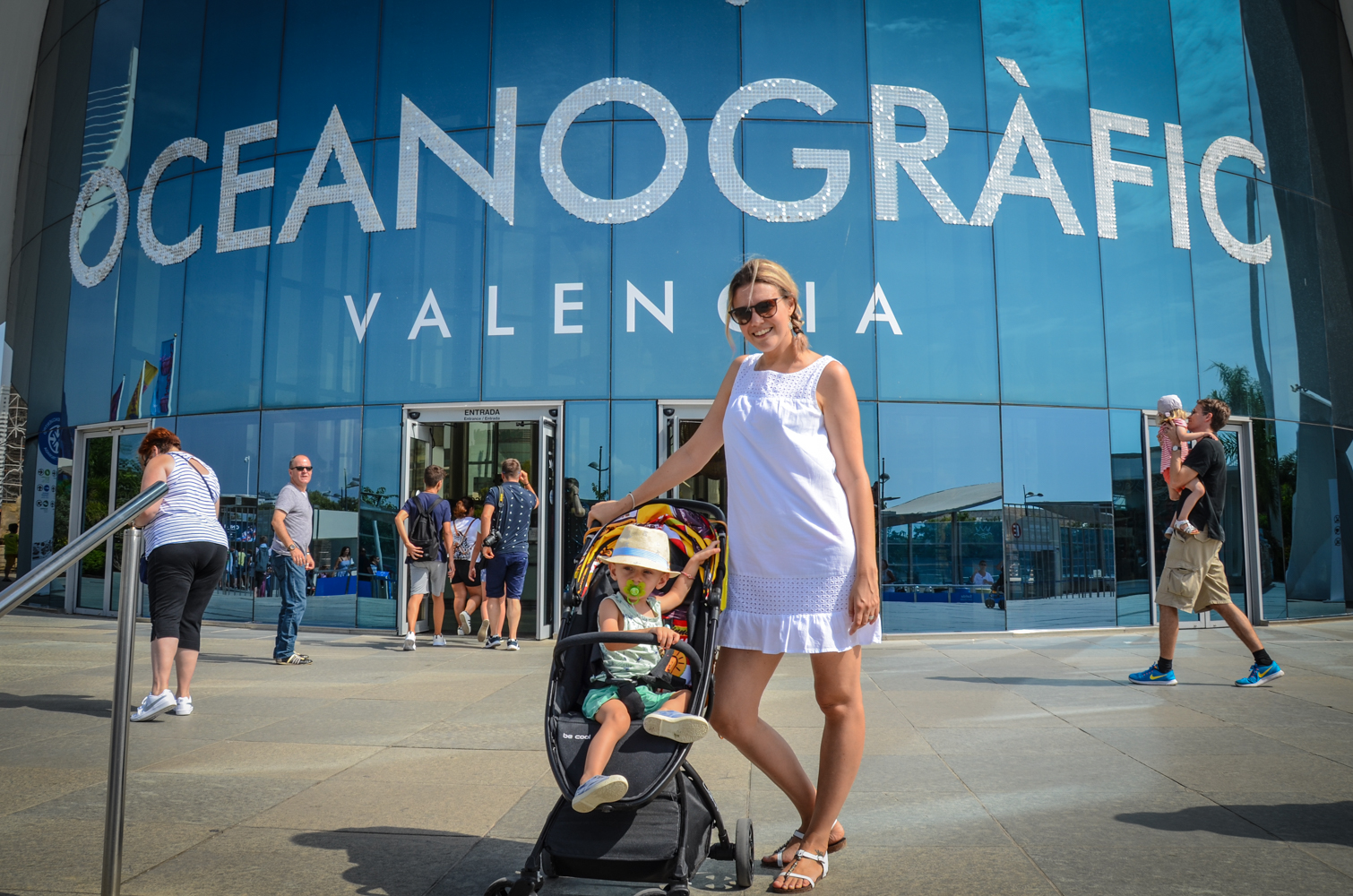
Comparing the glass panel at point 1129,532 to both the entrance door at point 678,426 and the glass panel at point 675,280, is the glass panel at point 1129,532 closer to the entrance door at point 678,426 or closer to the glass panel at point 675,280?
the entrance door at point 678,426

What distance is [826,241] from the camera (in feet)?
35.8

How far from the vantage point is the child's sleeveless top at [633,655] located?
2781 mm

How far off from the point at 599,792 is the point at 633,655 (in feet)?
1.54

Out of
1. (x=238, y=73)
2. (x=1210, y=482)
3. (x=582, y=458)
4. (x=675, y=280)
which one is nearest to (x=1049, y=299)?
(x=675, y=280)

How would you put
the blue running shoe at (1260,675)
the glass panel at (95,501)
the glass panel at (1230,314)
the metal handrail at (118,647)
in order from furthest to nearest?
the glass panel at (95,501)
the glass panel at (1230,314)
the blue running shoe at (1260,675)
the metal handrail at (118,647)

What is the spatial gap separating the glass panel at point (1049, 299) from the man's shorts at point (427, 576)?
7201 mm

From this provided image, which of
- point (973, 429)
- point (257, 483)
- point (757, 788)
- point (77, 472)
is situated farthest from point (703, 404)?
point (77, 472)

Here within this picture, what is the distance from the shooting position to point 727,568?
2.90 meters

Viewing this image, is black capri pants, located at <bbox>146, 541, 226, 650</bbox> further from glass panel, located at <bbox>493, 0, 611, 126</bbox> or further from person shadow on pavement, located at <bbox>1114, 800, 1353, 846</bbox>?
glass panel, located at <bbox>493, 0, 611, 126</bbox>

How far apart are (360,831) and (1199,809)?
3.33m

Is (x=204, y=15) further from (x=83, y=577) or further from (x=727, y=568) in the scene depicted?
(x=727, y=568)

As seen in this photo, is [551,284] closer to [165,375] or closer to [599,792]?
[165,375]

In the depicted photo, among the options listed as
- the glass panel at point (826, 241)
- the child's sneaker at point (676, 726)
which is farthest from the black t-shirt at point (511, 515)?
the child's sneaker at point (676, 726)

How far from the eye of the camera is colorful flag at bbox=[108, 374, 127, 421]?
13.4m
